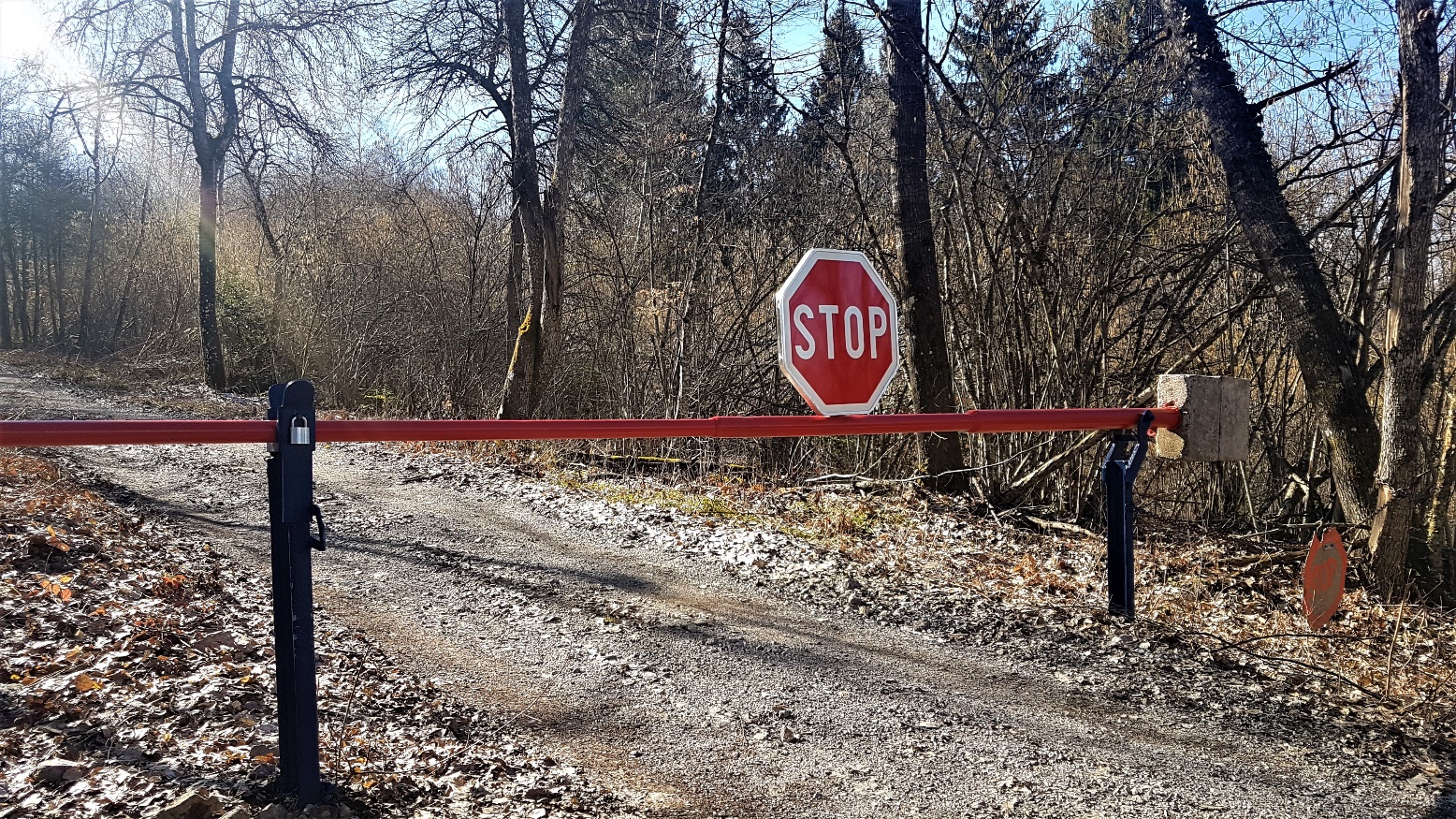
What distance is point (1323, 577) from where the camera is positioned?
4.34 metres

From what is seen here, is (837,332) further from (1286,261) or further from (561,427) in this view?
Answer: (1286,261)

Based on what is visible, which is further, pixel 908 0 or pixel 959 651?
pixel 908 0

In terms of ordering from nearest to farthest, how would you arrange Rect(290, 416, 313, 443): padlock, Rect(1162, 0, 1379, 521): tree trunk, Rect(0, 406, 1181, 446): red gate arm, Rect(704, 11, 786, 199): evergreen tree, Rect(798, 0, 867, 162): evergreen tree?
Rect(0, 406, 1181, 446): red gate arm < Rect(290, 416, 313, 443): padlock < Rect(1162, 0, 1379, 521): tree trunk < Rect(798, 0, 867, 162): evergreen tree < Rect(704, 11, 786, 199): evergreen tree

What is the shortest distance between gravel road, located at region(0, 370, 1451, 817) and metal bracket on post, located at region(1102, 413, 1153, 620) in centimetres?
72

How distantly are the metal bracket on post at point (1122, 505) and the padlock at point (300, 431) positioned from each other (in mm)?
3570

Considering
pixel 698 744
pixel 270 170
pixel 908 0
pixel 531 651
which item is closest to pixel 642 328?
pixel 908 0

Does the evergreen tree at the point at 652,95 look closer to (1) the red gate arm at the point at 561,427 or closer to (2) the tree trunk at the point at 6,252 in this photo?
(1) the red gate arm at the point at 561,427

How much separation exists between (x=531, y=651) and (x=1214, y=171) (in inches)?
268

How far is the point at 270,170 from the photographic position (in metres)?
21.8

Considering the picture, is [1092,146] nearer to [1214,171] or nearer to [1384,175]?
[1214,171]

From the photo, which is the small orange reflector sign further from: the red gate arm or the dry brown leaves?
the dry brown leaves

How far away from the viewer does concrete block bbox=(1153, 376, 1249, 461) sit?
434cm

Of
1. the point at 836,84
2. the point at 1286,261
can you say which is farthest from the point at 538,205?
the point at 1286,261

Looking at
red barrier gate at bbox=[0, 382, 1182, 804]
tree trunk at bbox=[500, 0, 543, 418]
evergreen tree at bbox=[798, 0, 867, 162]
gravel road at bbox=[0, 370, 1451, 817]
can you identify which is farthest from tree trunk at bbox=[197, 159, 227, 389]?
red barrier gate at bbox=[0, 382, 1182, 804]
